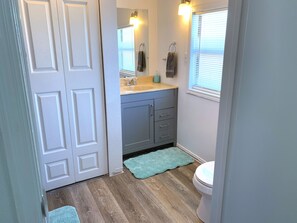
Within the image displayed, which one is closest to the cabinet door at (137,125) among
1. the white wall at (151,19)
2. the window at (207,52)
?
the window at (207,52)

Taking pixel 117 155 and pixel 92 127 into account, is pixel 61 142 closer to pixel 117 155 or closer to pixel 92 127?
pixel 92 127

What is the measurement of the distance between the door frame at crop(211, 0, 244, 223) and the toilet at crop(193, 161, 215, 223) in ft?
2.28

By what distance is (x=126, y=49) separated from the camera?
124 inches

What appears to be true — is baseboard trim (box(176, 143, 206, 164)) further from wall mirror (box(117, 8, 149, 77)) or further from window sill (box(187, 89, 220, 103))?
wall mirror (box(117, 8, 149, 77))

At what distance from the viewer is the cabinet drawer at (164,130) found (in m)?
3.07

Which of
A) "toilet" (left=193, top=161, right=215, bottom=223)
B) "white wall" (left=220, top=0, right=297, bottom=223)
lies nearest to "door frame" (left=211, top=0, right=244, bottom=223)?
"white wall" (left=220, top=0, right=297, bottom=223)

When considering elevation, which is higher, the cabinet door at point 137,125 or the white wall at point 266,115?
the white wall at point 266,115

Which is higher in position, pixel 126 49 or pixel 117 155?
pixel 126 49

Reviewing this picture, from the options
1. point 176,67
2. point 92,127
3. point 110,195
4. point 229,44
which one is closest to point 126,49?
point 176,67

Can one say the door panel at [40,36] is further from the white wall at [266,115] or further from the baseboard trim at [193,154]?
the baseboard trim at [193,154]

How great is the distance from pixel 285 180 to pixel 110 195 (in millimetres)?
1830

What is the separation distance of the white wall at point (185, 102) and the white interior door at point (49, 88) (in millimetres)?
1517

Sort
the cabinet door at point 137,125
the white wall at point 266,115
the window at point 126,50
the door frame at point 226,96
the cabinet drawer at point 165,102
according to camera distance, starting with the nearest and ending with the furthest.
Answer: the white wall at point 266,115
the door frame at point 226,96
the cabinet door at point 137,125
the cabinet drawer at point 165,102
the window at point 126,50

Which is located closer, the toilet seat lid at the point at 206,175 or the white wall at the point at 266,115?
the white wall at the point at 266,115
